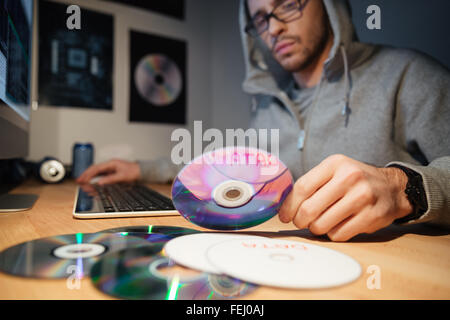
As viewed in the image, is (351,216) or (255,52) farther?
(255,52)

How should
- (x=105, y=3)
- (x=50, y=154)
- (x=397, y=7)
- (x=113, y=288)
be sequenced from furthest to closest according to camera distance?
(x=105, y=3), (x=50, y=154), (x=397, y=7), (x=113, y=288)

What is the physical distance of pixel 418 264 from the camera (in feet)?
0.93

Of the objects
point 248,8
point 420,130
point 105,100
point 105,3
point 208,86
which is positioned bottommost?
point 420,130

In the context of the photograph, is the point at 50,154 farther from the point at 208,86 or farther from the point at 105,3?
the point at 208,86

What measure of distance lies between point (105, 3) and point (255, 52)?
0.88 m

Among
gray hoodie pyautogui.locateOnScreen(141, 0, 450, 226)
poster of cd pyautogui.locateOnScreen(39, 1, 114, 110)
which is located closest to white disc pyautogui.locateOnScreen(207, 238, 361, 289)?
gray hoodie pyautogui.locateOnScreen(141, 0, 450, 226)

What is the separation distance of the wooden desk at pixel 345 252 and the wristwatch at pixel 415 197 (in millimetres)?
29

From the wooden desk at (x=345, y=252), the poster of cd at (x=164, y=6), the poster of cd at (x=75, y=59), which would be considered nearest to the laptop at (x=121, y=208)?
the wooden desk at (x=345, y=252)

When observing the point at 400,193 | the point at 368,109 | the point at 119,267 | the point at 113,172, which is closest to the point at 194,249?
the point at 119,267

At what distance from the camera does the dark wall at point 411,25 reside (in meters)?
0.78

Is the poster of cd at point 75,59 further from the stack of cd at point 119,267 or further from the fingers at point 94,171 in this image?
the stack of cd at point 119,267

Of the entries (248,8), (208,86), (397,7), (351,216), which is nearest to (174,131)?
(208,86)

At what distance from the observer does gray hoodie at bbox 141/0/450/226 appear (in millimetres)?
713

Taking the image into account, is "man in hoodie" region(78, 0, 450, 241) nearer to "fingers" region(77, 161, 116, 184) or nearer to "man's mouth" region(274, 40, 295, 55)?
"man's mouth" region(274, 40, 295, 55)
